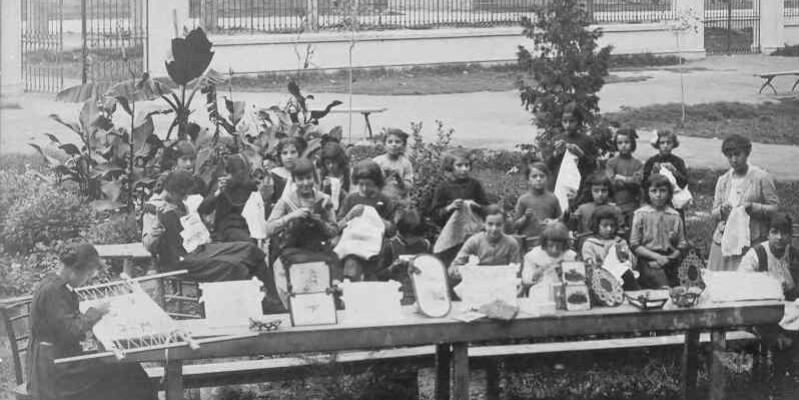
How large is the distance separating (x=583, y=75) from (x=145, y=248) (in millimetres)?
4270

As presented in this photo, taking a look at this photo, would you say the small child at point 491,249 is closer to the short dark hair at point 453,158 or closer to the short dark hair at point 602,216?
the short dark hair at point 602,216

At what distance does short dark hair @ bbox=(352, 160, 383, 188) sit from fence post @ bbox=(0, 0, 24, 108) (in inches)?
341

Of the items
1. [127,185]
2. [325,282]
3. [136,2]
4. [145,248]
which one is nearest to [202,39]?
[127,185]

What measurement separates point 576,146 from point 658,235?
1311 mm

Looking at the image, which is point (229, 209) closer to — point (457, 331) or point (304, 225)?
point (304, 225)

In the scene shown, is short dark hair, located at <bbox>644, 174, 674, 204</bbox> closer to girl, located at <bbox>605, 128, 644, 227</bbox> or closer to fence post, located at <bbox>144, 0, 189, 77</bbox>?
girl, located at <bbox>605, 128, 644, 227</bbox>

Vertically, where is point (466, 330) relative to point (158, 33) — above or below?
below

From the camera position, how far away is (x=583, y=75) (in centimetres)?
1127

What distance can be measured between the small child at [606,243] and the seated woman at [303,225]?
1.44 metres

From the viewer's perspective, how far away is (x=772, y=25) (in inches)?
827

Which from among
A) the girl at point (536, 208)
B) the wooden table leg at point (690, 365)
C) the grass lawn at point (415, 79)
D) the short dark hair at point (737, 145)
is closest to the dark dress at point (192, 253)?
the girl at point (536, 208)

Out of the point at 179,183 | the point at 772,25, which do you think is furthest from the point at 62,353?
the point at 772,25

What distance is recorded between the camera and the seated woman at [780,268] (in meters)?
7.74

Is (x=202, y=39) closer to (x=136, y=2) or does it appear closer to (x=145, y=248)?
(x=145, y=248)
